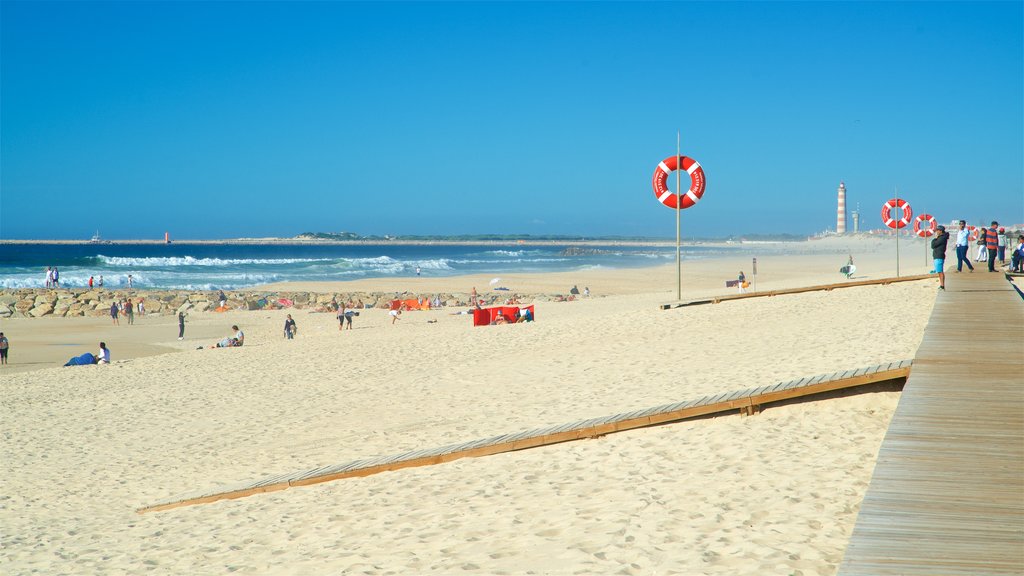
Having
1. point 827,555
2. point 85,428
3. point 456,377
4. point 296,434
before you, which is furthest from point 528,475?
point 85,428

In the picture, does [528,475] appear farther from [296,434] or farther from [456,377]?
[456,377]

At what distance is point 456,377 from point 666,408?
463 centimetres

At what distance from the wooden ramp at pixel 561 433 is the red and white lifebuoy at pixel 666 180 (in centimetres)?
694

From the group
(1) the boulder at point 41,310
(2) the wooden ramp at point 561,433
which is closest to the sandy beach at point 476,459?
(2) the wooden ramp at point 561,433

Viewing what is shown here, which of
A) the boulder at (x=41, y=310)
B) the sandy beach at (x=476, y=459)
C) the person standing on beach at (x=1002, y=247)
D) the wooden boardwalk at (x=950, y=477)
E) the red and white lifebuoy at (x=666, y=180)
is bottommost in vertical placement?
the boulder at (x=41, y=310)

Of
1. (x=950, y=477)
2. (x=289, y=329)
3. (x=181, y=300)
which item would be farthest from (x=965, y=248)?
(x=181, y=300)

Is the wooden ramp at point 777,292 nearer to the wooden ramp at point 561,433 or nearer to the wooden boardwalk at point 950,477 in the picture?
the wooden boardwalk at point 950,477

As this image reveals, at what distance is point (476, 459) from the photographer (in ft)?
20.2

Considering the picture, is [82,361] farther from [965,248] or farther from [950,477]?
[965,248]

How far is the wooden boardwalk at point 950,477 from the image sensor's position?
294cm

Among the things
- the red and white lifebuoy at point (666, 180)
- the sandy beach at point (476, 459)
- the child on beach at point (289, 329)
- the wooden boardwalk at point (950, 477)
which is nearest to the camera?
the wooden boardwalk at point (950, 477)

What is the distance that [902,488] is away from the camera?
364 centimetres

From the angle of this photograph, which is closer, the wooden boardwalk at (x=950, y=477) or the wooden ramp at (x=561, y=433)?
the wooden boardwalk at (x=950, y=477)

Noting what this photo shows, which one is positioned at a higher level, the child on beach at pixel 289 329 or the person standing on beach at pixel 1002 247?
the person standing on beach at pixel 1002 247
